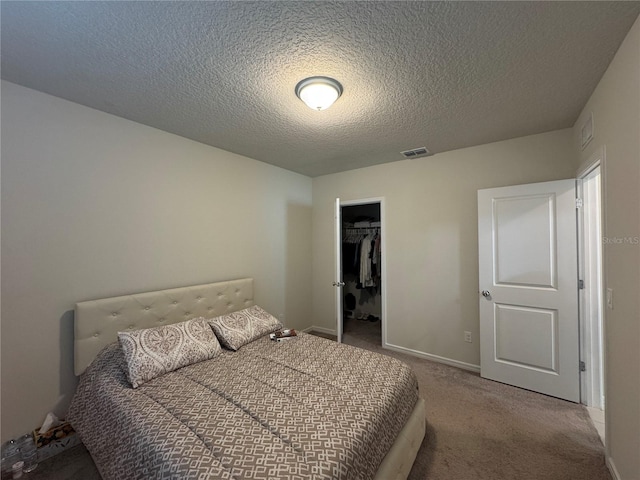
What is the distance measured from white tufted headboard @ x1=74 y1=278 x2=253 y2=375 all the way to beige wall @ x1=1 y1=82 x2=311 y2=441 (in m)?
0.13

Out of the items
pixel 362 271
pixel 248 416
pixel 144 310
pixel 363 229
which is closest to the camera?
pixel 248 416

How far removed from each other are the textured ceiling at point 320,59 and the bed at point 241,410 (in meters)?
1.53

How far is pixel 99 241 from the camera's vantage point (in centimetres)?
199

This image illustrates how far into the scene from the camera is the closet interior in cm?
416

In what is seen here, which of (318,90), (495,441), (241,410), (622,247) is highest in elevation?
(318,90)

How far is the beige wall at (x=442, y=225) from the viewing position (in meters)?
2.55

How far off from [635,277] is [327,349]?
1.84m

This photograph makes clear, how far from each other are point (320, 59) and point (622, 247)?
1.91 meters

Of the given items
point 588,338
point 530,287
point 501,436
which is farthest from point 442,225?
point 501,436

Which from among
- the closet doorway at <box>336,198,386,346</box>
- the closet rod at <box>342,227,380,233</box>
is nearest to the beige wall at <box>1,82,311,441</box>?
the closet doorway at <box>336,198,386,346</box>

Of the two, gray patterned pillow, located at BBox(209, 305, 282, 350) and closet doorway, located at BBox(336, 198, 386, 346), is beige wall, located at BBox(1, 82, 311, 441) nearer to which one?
gray patterned pillow, located at BBox(209, 305, 282, 350)

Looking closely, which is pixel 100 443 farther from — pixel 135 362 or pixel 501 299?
pixel 501 299

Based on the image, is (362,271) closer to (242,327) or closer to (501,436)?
(242,327)

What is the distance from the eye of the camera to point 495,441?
70.9 inches
